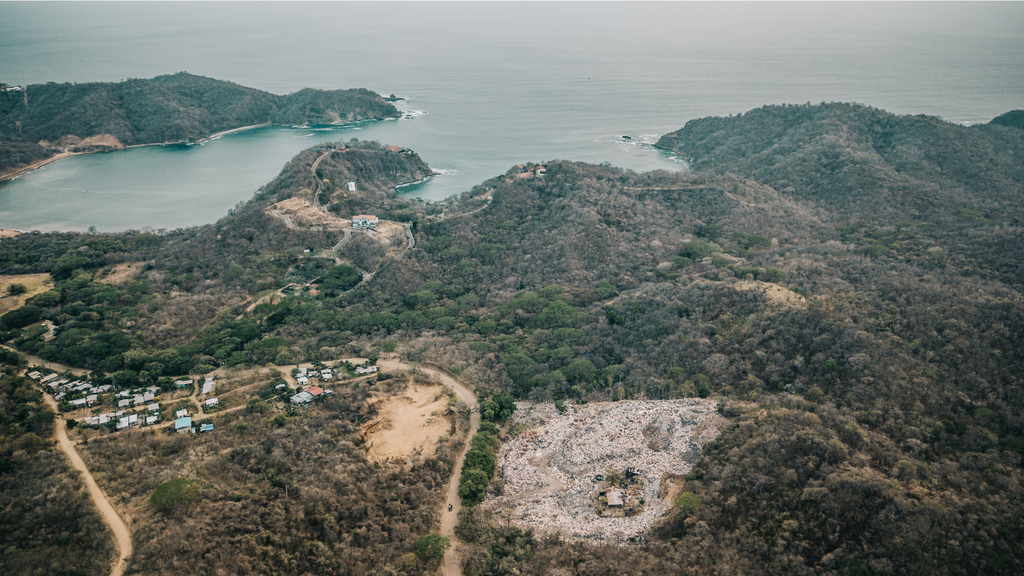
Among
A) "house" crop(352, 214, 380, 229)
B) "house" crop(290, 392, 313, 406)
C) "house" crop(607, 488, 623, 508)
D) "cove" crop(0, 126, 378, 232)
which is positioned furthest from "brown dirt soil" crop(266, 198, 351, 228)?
"house" crop(607, 488, 623, 508)

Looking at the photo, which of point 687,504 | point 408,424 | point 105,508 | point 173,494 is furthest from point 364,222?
point 687,504

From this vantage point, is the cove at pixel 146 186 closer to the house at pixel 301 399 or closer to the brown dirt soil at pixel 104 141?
the brown dirt soil at pixel 104 141

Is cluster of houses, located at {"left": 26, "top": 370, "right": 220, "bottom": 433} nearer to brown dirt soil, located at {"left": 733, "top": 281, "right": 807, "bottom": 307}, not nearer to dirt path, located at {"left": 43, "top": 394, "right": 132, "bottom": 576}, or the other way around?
dirt path, located at {"left": 43, "top": 394, "right": 132, "bottom": 576}

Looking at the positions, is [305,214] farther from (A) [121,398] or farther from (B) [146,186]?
(B) [146,186]

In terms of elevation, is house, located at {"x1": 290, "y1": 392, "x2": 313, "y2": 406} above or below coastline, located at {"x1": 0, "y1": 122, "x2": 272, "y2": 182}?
below

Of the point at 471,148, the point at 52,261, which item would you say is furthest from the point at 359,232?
the point at 471,148

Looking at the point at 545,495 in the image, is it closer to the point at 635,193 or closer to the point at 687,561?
the point at 687,561

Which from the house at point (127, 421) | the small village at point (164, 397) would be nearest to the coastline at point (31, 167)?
the small village at point (164, 397)
